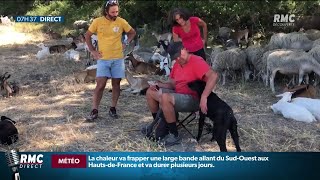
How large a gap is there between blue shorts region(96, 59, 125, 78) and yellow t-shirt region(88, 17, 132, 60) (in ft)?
0.24

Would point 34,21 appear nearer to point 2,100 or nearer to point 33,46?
point 33,46

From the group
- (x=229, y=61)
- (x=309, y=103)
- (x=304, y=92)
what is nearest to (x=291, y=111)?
(x=309, y=103)

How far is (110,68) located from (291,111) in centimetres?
263

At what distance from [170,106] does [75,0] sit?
652 inches

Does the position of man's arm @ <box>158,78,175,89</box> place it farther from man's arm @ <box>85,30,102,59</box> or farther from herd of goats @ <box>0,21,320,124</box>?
herd of goats @ <box>0,21,320,124</box>

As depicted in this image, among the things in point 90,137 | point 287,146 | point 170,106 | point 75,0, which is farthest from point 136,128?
point 75,0

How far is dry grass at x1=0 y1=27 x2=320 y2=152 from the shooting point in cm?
559

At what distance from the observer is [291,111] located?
6402 millimetres

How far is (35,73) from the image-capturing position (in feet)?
32.8

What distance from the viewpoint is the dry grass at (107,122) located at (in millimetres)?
5586

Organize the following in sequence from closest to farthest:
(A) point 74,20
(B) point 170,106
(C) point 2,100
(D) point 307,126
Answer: (B) point 170,106 → (D) point 307,126 → (C) point 2,100 → (A) point 74,20

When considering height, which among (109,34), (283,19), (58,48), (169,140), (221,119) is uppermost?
(283,19)

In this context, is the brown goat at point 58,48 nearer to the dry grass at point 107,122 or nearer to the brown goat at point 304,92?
the dry grass at point 107,122

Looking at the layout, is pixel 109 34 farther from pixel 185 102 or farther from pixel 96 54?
pixel 185 102
